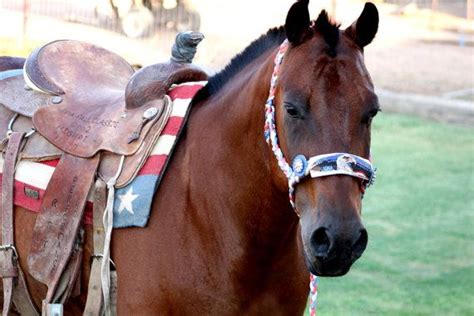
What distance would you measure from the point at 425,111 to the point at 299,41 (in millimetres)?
9246

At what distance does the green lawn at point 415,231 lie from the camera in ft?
21.6

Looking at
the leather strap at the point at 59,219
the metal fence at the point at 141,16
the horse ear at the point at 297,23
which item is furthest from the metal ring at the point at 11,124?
the metal fence at the point at 141,16

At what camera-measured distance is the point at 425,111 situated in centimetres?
1205

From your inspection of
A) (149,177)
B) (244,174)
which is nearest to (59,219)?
(149,177)

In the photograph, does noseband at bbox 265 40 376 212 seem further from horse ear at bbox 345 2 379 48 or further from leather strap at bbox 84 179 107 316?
leather strap at bbox 84 179 107 316

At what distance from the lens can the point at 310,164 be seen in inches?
112

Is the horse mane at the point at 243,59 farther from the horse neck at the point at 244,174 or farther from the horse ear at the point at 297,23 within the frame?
the horse ear at the point at 297,23

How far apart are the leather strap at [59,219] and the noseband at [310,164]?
0.81m

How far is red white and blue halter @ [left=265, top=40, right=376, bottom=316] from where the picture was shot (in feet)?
9.22

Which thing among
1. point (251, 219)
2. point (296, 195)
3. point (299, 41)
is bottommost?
point (251, 219)

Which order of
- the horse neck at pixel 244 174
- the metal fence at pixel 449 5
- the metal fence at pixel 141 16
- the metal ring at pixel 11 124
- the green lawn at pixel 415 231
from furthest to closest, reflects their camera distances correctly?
the metal fence at pixel 449 5 → the metal fence at pixel 141 16 → the green lawn at pixel 415 231 → the metal ring at pixel 11 124 → the horse neck at pixel 244 174

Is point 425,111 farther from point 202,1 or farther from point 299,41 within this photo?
point 299,41

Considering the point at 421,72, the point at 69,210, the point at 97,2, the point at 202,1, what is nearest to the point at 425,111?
the point at 421,72

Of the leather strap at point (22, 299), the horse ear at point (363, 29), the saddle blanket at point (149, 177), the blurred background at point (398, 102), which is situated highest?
the horse ear at point (363, 29)
